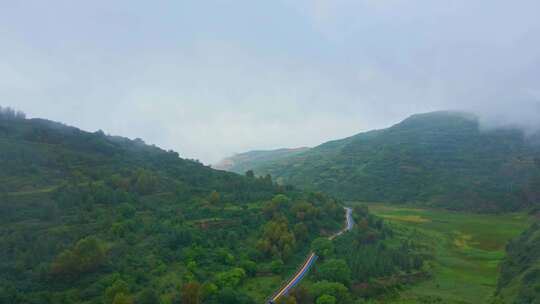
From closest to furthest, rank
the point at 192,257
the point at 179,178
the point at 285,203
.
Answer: the point at 192,257 → the point at 285,203 → the point at 179,178

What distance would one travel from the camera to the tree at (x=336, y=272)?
50.1m

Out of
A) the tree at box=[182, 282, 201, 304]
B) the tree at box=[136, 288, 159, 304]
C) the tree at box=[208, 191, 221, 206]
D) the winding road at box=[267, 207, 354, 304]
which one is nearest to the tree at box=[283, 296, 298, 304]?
the winding road at box=[267, 207, 354, 304]

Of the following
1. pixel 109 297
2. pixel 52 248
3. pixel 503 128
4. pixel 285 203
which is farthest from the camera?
pixel 503 128

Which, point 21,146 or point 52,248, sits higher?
point 21,146

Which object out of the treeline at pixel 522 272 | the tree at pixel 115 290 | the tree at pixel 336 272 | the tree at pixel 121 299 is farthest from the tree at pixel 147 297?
the treeline at pixel 522 272

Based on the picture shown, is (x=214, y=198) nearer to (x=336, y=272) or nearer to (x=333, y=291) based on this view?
(x=336, y=272)

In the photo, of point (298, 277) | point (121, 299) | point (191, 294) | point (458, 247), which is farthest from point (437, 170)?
point (121, 299)

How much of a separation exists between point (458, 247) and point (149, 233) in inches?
2046

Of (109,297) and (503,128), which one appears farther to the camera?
(503,128)

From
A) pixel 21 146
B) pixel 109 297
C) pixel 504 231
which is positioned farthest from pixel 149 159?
pixel 504 231

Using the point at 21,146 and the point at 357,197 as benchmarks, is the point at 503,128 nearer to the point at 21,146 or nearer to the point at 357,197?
the point at 357,197

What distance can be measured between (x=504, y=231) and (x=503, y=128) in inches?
4074

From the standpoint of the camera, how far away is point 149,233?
60094 mm

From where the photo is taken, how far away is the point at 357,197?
5236 inches
